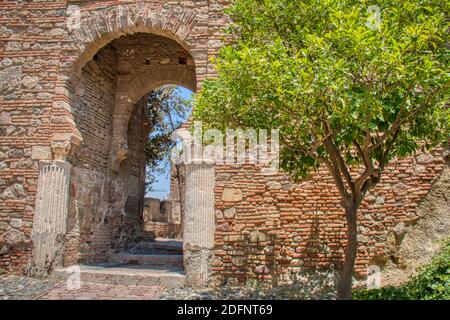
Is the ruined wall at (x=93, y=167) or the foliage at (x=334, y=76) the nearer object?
the foliage at (x=334, y=76)

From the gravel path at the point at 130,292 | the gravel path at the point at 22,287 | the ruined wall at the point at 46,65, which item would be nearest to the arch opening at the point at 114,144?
the ruined wall at the point at 46,65

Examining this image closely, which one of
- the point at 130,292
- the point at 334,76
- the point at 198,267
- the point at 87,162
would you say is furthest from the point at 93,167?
the point at 334,76

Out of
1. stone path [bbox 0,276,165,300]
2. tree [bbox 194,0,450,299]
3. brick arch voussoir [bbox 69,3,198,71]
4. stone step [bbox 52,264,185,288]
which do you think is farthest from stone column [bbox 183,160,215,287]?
brick arch voussoir [bbox 69,3,198,71]

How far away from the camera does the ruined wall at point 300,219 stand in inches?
230

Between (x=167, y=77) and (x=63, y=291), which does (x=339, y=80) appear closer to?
(x=63, y=291)

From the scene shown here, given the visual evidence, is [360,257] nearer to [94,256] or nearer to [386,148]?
[386,148]

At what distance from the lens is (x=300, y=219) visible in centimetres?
596

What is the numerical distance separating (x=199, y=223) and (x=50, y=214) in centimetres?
259

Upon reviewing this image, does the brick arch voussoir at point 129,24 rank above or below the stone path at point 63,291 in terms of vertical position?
above

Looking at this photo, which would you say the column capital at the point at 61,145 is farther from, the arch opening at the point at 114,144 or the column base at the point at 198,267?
the column base at the point at 198,267

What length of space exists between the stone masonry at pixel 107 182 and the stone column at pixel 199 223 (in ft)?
0.05

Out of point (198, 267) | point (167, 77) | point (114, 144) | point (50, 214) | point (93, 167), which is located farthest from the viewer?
point (167, 77)

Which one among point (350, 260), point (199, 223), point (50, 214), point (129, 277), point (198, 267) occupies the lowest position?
point (129, 277)
